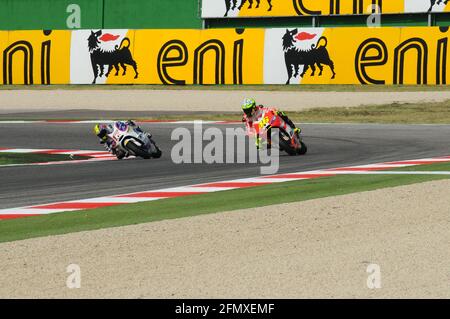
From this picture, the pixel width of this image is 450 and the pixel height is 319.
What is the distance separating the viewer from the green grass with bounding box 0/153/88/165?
17.3m

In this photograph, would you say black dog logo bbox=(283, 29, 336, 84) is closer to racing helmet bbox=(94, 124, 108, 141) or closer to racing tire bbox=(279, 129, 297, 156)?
racing tire bbox=(279, 129, 297, 156)

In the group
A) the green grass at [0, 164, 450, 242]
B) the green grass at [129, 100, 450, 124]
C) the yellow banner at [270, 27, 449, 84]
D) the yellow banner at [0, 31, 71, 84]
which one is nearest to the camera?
the green grass at [0, 164, 450, 242]

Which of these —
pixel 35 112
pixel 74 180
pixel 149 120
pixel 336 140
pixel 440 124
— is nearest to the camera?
pixel 74 180

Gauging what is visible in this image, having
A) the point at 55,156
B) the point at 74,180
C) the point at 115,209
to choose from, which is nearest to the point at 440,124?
the point at 55,156

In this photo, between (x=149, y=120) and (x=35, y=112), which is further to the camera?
(x=35, y=112)

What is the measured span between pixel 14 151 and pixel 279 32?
16.6m

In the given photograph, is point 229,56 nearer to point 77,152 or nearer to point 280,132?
point 77,152

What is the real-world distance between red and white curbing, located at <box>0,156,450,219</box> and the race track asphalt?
0.35 m

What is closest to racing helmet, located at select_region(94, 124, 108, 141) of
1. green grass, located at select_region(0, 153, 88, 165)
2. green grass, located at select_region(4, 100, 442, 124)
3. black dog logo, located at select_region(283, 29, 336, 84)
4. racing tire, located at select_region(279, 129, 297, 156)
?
green grass, located at select_region(0, 153, 88, 165)

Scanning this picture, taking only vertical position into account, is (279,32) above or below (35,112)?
above

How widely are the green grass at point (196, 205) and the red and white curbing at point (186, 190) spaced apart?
0.84 feet
